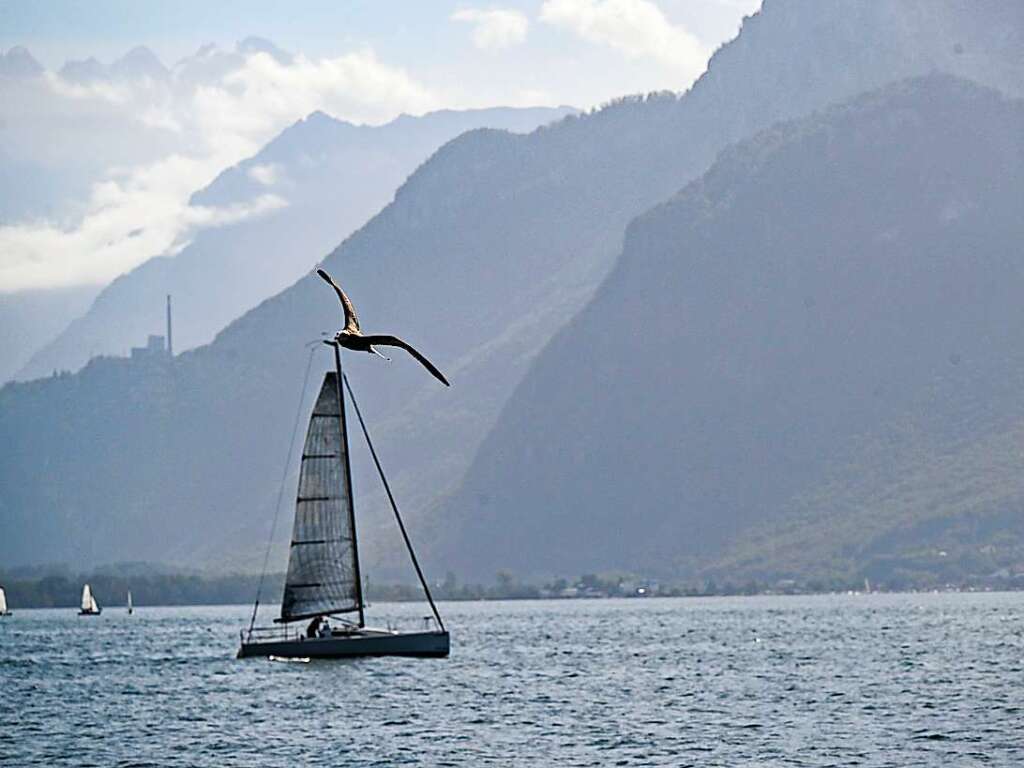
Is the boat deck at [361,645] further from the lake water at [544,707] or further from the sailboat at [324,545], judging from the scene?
the lake water at [544,707]

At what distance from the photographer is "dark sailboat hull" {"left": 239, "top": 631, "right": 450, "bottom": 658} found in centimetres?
12388

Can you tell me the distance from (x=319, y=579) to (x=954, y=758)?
194 ft

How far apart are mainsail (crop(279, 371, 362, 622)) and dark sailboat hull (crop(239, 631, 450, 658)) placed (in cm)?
218

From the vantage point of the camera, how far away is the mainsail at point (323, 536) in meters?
131

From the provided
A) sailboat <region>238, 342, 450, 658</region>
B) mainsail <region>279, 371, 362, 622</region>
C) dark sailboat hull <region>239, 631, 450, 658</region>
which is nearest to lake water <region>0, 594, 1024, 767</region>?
dark sailboat hull <region>239, 631, 450, 658</region>

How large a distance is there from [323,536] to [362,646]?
979 centimetres

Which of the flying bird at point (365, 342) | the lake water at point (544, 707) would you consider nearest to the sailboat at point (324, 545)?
the lake water at point (544, 707)

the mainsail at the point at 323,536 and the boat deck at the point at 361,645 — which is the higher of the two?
the mainsail at the point at 323,536

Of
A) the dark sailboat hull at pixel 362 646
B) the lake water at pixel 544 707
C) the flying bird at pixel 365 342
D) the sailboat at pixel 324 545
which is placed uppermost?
the sailboat at pixel 324 545

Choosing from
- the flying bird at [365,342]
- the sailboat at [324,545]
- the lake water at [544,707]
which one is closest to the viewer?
the flying bird at [365,342]

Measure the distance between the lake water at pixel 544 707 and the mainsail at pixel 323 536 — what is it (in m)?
4.43

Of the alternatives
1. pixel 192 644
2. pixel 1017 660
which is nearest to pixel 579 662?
pixel 1017 660

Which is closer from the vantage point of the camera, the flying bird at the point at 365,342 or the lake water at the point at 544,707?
the flying bird at the point at 365,342

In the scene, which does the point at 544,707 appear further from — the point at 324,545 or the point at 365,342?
the point at 365,342
